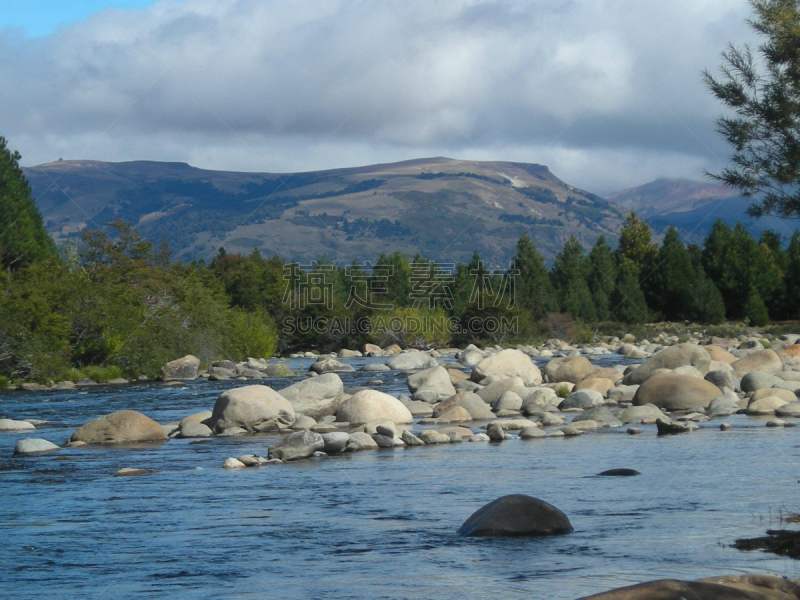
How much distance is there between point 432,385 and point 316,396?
6550 mm

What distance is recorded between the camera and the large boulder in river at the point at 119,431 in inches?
885

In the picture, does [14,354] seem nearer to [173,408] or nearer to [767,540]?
[173,408]

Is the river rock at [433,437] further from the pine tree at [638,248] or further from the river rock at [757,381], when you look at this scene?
the pine tree at [638,248]

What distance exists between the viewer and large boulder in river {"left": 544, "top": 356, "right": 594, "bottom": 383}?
35656 mm

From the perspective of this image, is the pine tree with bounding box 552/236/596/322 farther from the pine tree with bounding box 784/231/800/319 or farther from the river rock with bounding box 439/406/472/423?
the river rock with bounding box 439/406/472/423

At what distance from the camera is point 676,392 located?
2609 centimetres

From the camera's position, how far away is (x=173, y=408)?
3070 cm

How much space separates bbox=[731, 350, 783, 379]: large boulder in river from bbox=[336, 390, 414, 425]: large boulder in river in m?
13.6

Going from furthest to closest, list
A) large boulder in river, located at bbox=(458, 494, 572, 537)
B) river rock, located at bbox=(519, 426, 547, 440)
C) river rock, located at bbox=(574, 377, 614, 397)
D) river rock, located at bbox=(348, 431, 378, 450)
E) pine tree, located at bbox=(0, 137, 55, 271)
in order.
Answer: pine tree, located at bbox=(0, 137, 55, 271) < river rock, located at bbox=(574, 377, 614, 397) < river rock, located at bbox=(519, 426, 547, 440) < river rock, located at bbox=(348, 431, 378, 450) < large boulder in river, located at bbox=(458, 494, 572, 537)

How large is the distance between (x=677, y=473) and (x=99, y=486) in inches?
388

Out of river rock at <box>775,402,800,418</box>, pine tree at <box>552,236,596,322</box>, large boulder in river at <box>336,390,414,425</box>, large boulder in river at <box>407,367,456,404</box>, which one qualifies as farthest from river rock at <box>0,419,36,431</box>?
pine tree at <box>552,236,596,322</box>

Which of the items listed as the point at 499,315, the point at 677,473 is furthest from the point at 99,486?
the point at 499,315

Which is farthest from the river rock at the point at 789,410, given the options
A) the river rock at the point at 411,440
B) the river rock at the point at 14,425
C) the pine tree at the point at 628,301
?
the pine tree at the point at 628,301

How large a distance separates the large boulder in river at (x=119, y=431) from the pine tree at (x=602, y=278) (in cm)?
7779
